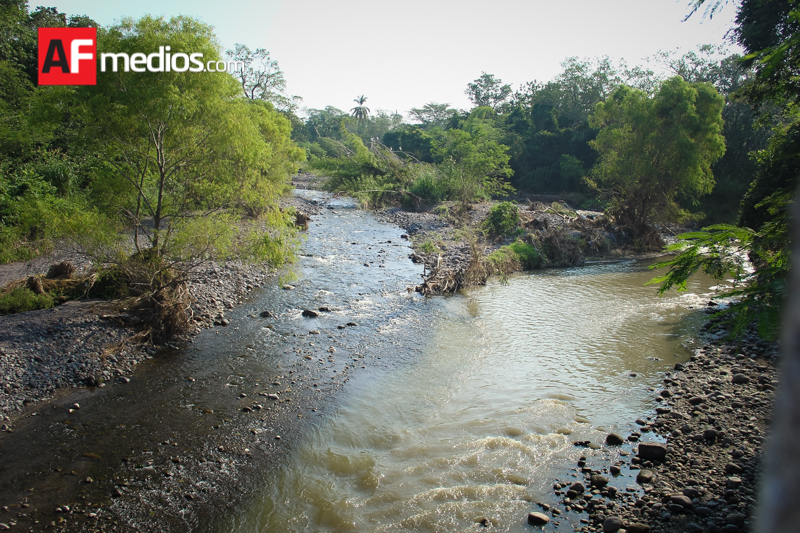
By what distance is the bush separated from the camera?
10602 mm

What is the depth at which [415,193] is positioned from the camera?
36281mm

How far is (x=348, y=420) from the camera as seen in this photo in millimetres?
8766

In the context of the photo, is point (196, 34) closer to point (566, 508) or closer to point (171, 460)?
point (171, 460)

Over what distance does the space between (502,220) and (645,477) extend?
64.7 feet

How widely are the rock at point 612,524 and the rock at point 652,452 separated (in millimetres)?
1731

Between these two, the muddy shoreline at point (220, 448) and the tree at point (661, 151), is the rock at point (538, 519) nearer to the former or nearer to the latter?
the muddy shoreline at point (220, 448)

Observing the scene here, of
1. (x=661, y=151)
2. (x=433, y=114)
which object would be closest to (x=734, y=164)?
(x=661, y=151)

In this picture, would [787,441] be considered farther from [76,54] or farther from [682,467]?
[76,54]

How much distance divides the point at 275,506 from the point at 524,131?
50299 mm

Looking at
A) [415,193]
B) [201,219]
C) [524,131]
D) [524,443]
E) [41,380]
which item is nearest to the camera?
[524,443]

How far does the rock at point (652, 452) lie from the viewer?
23.6 ft

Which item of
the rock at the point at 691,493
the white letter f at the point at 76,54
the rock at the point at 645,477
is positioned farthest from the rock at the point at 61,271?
the rock at the point at 691,493

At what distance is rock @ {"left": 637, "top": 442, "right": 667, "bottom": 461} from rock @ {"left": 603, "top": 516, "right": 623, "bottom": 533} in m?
1.73

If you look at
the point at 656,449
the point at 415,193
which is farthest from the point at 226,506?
the point at 415,193
